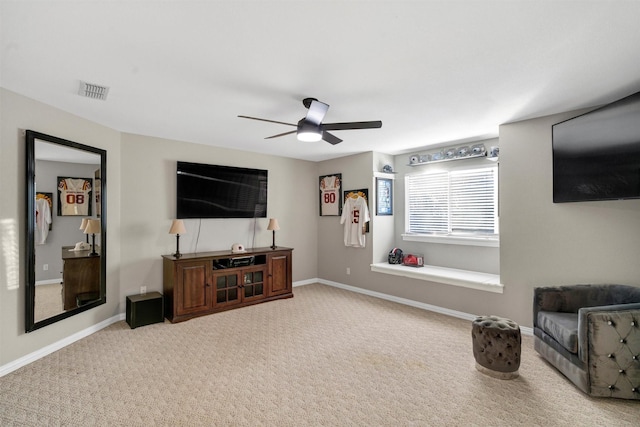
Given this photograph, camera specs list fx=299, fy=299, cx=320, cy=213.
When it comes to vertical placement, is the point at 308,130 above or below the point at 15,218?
above

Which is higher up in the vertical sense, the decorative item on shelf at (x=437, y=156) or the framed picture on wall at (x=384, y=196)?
the decorative item on shelf at (x=437, y=156)

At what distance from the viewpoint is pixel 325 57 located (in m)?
2.18

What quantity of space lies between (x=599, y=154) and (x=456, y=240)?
215 centimetres

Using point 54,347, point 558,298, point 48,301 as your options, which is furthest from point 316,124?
point 54,347

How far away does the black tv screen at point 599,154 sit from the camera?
8.39 feet

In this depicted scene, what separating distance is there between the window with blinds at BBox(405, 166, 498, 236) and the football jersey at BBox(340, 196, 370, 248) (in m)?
0.85

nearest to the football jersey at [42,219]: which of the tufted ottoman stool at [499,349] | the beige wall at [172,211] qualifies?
the beige wall at [172,211]

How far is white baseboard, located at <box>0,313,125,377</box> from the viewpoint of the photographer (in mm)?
2743

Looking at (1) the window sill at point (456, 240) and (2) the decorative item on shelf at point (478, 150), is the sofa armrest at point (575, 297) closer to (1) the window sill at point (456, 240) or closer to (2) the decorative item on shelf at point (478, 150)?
(1) the window sill at point (456, 240)

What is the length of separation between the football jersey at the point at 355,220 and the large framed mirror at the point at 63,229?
372 centimetres

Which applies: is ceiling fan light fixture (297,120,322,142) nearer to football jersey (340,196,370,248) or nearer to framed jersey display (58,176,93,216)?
football jersey (340,196,370,248)

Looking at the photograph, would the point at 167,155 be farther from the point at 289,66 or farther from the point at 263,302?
the point at 289,66

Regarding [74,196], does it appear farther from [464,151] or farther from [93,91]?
[464,151]

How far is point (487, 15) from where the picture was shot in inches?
67.9
